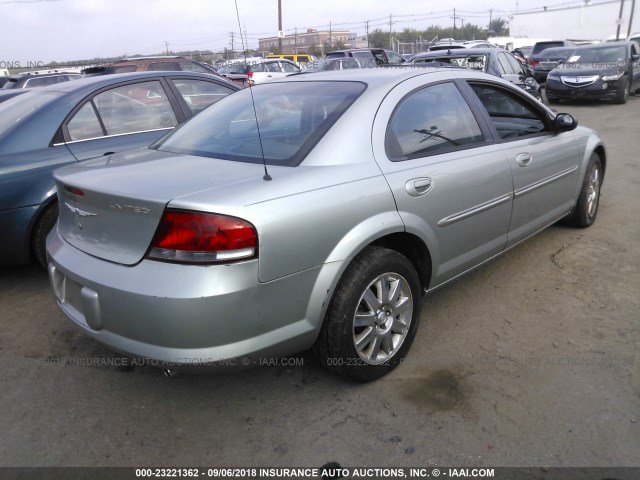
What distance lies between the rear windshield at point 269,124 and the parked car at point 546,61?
1778cm

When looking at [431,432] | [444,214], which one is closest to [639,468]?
[431,432]

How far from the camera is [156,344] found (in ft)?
7.25

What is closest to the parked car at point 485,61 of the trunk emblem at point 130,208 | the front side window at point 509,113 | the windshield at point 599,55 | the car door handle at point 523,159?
the windshield at point 599,55

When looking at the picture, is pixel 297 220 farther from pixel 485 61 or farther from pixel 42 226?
pixel 485 61

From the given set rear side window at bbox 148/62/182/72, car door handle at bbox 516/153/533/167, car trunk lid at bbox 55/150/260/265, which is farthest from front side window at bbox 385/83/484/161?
rear side window at bbox 148/62/182/72

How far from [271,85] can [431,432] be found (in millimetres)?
2346

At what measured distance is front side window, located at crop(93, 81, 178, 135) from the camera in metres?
4.50

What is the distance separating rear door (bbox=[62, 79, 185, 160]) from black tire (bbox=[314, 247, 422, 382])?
105 inches

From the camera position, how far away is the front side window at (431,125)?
115 inches

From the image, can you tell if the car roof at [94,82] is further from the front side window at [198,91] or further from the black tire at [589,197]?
the black tire at [589,197]

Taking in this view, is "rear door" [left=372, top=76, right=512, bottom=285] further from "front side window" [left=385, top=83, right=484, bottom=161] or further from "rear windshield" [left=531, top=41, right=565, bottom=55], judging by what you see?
"rear windshield" [left=531, top=41, right=565, bottom=55]

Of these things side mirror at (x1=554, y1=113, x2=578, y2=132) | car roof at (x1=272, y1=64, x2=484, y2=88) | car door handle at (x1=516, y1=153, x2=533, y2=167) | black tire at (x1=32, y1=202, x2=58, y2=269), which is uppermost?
car roof at (x1=272, y1=64, x2=484, y2=88)

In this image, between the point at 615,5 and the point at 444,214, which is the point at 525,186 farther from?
the point at 615,5

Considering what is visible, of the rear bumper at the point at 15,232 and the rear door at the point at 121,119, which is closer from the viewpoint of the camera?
the rear bumper at the point at 15,232
